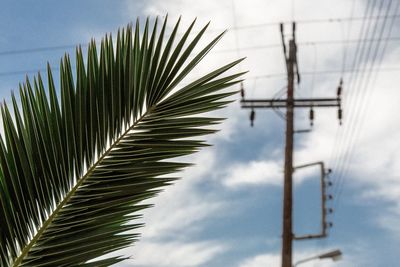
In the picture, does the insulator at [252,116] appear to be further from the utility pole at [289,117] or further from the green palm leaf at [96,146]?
the green palm leaf at [96,146]

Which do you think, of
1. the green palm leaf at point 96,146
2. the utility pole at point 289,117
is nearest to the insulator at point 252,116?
the utility pole at point 289,117

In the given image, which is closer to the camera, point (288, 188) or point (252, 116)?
point (288, 188)

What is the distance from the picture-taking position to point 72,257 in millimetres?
Answer: 2699

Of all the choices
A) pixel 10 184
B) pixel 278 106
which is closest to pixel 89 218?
pixel 10 184

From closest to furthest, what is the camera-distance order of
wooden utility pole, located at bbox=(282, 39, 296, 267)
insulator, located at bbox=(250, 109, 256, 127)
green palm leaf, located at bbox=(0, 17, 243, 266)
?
1. green palm leaf, located at bbox=(0, 17, 243, 266)
2. wooden utility pole, located at bbox=(282, 39, 296, 267)
3. insulator, located at bbox=(250, 109, 256, 127)

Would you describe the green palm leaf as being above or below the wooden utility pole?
above

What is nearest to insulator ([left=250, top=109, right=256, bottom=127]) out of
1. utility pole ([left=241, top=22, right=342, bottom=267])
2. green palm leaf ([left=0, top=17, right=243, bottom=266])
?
utility pole ([left=241, top=22, right=342, bottom=267])

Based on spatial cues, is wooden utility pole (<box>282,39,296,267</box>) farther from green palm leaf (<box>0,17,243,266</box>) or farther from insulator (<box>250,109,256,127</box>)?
green palm leaf (<box>0,17,243,266</box>)

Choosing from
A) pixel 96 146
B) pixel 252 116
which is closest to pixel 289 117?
pixel 252 116

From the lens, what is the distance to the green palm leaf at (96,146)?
2.68 meters

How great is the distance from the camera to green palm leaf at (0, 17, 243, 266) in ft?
8.79

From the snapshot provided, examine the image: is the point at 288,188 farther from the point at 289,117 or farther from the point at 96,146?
the point at 96,146

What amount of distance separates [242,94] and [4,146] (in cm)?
1664

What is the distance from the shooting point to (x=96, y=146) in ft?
9.08
